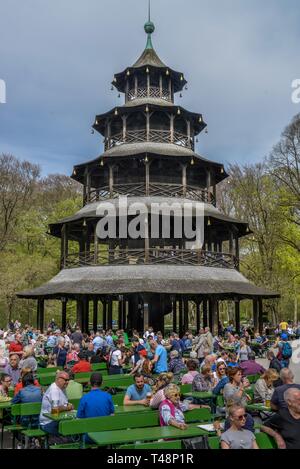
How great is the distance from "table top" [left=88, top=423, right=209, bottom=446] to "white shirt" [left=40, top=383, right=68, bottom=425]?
1.79 m

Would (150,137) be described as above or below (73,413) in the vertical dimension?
above

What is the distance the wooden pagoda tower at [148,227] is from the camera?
29.0m

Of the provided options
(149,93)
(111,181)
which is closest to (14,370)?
(111,181)

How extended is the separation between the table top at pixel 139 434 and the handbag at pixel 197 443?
275 millimetres

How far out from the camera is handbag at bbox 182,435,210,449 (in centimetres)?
691

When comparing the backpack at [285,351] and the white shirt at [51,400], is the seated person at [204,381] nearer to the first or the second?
the white shirt at [51,400]

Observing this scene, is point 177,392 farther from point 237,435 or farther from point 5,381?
point 5,381

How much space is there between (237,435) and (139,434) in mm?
1592

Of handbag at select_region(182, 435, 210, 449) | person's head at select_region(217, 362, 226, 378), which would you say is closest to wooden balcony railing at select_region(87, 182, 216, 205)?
person's head at select_region(217, 362, 226, 378)

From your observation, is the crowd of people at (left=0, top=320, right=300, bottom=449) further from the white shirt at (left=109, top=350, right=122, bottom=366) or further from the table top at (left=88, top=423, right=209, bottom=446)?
the table top at (left=88, top=423, right=209, bottom=446)

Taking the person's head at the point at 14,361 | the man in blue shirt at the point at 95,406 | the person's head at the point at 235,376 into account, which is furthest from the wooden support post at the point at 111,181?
the man in blue shirt at the point at 95,406

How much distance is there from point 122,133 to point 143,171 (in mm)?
3856

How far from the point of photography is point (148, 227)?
100.0ft
